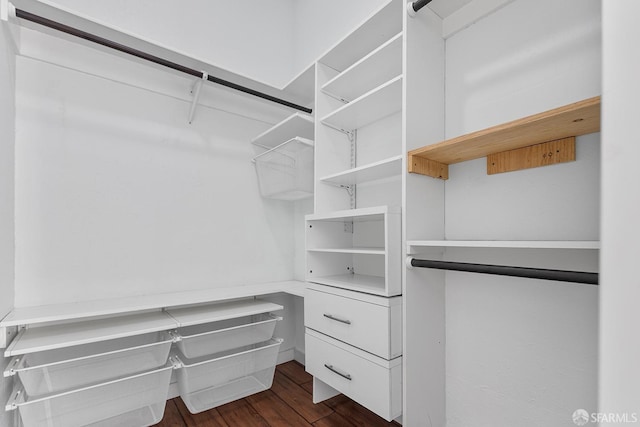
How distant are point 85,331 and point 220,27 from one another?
217cm

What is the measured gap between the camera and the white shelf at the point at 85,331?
1.29 meters

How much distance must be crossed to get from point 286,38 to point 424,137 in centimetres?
189

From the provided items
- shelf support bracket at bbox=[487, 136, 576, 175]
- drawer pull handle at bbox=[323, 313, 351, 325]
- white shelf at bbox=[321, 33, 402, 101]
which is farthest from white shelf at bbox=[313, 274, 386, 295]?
white shelf at bbox=[321, 33, 402, 101]

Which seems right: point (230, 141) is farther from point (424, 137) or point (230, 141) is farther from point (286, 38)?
point (424, 137)

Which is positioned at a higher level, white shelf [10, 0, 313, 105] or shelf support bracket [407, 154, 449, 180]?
white shelf [10, 0, 313, 105]

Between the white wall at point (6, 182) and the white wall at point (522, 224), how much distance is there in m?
2.01

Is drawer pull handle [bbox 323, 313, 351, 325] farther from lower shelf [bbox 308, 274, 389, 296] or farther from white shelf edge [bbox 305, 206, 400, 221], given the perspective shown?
white shelf edge [bbox 305, 206, 400, 221]

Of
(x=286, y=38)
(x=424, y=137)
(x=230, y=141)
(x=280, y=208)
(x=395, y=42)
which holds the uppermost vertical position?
(x=286, y=38)

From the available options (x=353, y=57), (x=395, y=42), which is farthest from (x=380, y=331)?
(x=353, y=57)

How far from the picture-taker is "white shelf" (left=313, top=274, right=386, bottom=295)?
1.38 meters

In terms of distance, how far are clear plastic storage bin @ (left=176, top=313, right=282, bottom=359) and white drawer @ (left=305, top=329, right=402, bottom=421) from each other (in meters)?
0.38

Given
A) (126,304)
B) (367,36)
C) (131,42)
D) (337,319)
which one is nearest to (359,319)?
(337,319)

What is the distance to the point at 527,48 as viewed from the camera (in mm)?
1231

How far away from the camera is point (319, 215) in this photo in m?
1.74
